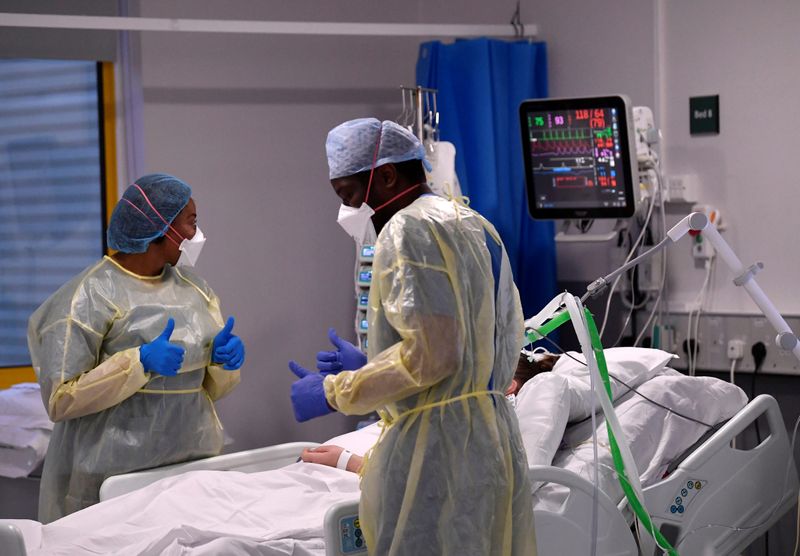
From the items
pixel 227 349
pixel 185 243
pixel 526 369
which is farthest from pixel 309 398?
pixel 526 369

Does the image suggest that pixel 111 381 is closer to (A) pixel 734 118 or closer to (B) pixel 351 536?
(B) pixel 351 536

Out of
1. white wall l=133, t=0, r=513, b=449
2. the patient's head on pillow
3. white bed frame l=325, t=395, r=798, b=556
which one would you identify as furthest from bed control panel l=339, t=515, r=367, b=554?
white wall l=133, t=0, r=513, b=449

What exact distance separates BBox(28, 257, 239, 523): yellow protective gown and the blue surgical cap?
0.08 metres

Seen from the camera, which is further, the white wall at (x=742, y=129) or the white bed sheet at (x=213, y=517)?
the white wall at (x=742, y=129)

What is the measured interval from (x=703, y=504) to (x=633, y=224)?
1502mm

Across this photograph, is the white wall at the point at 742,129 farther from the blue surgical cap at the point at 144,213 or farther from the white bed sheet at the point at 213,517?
the blue surgical cap at the point at 144,213

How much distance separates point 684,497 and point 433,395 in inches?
43.9

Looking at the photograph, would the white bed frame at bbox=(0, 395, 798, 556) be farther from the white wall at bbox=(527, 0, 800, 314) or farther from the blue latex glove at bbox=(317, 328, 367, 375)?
the white wall at bbox=(527, 0, 800, 314)

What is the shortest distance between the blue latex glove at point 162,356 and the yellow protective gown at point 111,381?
25 millimetres

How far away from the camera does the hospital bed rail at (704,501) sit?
7.79 ft

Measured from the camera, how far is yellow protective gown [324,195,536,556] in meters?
1.82

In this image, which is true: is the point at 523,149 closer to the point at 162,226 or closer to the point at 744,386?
the point at 744,386

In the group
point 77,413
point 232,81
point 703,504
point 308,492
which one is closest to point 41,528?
point 77,413

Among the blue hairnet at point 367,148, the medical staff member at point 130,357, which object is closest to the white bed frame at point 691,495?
the medical staff member at point 130,357
